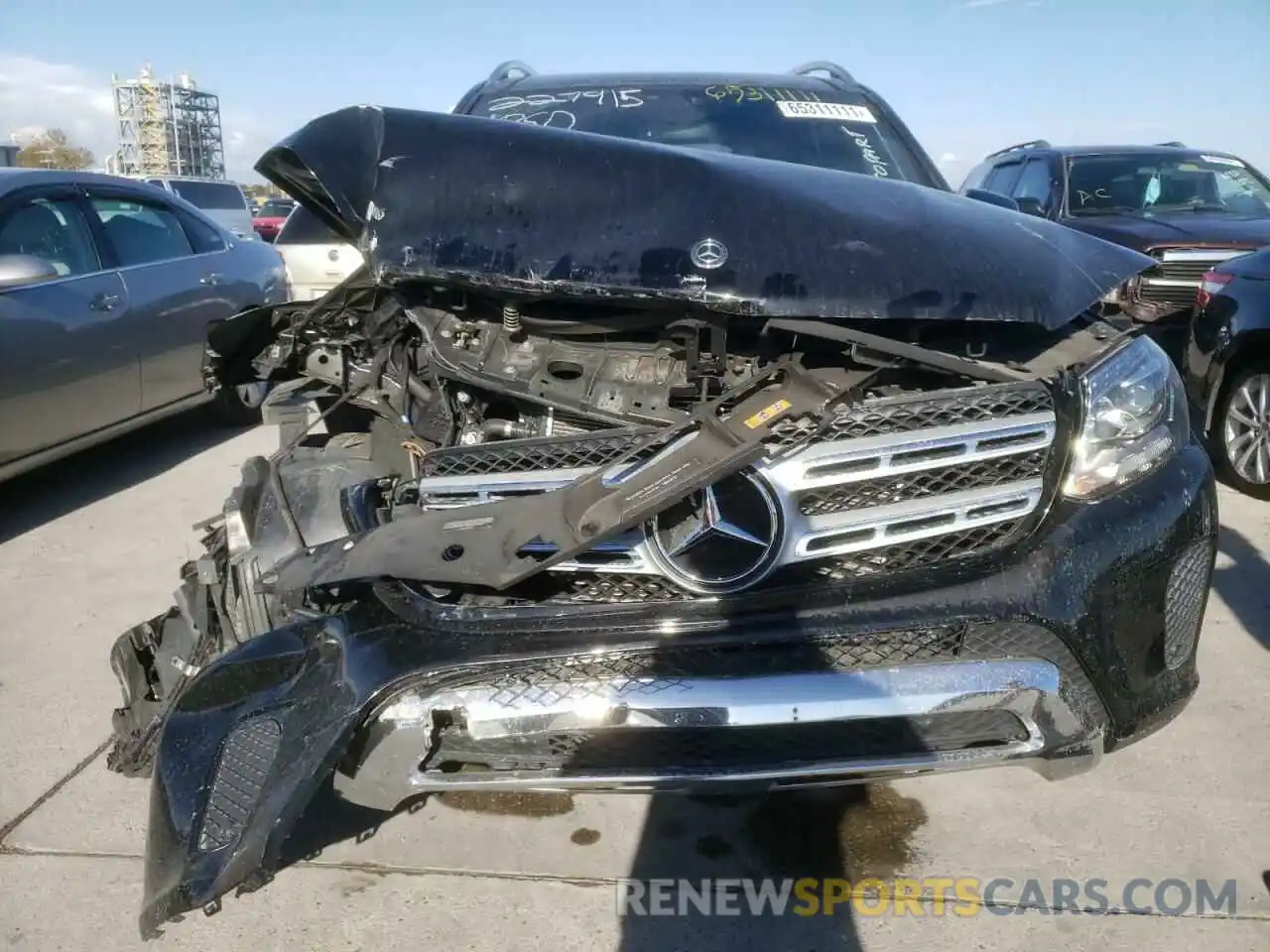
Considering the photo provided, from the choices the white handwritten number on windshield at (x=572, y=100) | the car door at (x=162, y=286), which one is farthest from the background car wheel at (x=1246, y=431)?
the car door at (x=162, y=286)

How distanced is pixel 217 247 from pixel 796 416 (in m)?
5.39

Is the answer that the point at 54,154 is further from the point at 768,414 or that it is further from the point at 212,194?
the point at 768,414

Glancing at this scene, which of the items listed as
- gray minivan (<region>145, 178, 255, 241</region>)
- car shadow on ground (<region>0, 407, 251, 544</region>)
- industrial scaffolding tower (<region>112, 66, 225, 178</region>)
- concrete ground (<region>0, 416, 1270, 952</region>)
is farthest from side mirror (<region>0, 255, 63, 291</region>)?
industrial scaffolding tower (<region>112, 66, 225, 178</region>)

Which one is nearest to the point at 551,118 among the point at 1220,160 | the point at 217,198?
the point at 1220,160

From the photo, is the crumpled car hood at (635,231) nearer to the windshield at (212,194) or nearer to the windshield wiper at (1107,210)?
the windshield wiper at (1107,210)

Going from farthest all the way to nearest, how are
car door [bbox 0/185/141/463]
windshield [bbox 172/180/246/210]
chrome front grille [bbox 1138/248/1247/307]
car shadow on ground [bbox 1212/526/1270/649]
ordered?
windshield [bbox 172/180/246/210], chrome front grille [bbox 1138/248/1247/307], car door [bbox 0/185/141/463], car shadow on ground [bbox 1212/526/1270/649]

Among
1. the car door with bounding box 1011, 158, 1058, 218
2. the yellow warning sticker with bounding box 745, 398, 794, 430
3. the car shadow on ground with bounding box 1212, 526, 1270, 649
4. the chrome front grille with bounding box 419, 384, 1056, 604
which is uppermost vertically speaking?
the car door with bounding box 1011, 158, 1058, 218

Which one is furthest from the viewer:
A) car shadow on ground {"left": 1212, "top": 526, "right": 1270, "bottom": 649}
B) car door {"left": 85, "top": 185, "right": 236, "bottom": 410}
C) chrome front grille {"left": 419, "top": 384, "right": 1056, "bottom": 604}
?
car door {"left": 85, "top": 185, "right": 236, "bottom": 410}

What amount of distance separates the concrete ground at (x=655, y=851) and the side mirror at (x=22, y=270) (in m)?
1.55

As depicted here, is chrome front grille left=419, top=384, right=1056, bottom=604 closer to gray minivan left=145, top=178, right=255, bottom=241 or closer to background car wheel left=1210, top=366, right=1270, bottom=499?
background car wheel left=1210, top=366, right=1270, bottom=499

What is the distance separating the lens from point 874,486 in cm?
201

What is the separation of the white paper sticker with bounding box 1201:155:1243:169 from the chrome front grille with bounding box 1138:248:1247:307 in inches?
58.8

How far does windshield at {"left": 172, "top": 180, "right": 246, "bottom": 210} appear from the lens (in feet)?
68.0

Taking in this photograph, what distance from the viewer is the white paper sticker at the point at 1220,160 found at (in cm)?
869
